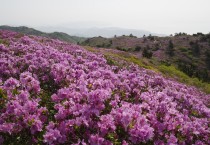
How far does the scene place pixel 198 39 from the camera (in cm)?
7481

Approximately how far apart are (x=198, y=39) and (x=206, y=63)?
46.8ft

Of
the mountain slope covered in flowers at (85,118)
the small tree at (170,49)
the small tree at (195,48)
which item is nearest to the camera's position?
the mountain slope covered in flowers at (85,118)

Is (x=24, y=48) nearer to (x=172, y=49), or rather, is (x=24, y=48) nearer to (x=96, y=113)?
(x=96, y=113)

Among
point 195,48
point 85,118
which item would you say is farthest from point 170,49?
point 85,118

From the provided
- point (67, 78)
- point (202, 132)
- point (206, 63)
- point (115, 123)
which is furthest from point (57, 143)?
point (206, 63)

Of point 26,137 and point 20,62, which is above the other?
point 20,62

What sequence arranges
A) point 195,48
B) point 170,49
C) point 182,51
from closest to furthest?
point 170,49
point 182,51
point 195,48

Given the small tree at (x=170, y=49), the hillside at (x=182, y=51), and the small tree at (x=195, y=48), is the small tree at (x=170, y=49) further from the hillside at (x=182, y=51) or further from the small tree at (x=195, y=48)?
the small tree at (x=195, y=48)

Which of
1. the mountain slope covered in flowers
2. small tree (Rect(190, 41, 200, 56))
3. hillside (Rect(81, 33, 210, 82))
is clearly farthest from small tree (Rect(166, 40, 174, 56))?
the mountain slope covered in flowers

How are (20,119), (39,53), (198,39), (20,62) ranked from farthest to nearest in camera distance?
1. (198,39)
2. (39,53)
3. (20,62)
4. (20,119)

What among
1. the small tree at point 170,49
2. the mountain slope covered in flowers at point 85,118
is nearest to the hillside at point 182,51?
the small tree at point 170,49

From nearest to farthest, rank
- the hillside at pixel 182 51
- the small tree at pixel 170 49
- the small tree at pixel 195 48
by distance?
the hillside at pixel 182 51 < the small tree at pixel 170 49 < the small tree at pixel 195 48

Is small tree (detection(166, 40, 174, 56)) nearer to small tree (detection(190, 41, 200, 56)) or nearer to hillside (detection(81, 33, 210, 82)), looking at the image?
hillside (detection(81, 33, 210, 82))

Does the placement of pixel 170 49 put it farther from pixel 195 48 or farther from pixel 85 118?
pixel 85 118
